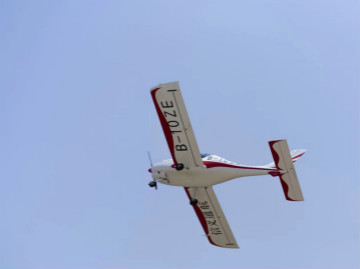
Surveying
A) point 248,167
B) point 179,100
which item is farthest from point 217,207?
point 179,100

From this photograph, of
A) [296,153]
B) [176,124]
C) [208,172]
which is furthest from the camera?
[296,153]

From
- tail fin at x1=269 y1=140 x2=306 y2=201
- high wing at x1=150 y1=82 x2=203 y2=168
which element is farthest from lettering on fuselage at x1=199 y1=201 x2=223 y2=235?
tail fin at x1=269 y1=140 x2=306 y2=201

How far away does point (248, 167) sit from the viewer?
33.1 metres

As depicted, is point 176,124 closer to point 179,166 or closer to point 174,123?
point 174,123

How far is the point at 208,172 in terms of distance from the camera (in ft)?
110

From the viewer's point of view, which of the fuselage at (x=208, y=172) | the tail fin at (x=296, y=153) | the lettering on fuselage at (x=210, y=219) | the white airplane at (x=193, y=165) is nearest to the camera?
the white airplane at (x=193, y=165)

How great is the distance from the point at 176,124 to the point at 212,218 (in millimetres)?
6706

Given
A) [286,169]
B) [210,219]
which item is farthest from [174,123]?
[210,219]

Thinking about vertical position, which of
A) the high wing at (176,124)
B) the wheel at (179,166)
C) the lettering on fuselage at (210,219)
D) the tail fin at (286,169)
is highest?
the high wing at (176,124)

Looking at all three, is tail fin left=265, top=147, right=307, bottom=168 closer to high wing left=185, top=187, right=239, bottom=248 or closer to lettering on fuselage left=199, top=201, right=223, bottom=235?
high wing left=185, top=187, right=239, bottom=248

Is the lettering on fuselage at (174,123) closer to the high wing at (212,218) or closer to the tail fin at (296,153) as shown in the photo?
the high wing at (212,218)

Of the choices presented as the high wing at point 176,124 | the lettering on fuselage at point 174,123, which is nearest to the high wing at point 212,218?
the high wing at point 176,124

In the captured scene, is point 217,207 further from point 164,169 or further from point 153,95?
point 153,95

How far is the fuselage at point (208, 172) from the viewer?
108ft
